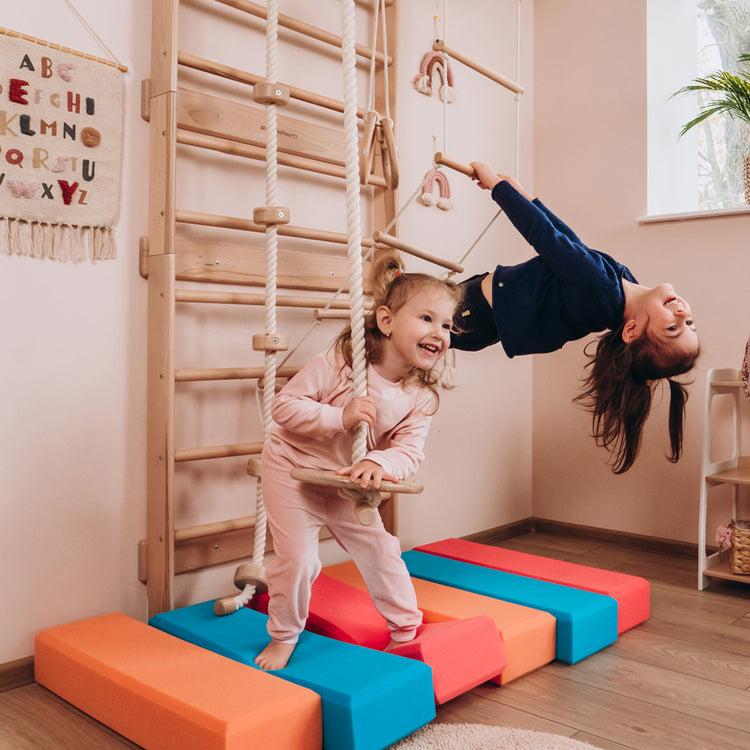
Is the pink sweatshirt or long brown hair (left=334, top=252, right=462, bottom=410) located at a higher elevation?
long brown hair (left=334, top=252, right=462, bottom=410)

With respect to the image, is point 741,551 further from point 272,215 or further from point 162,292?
point 162,292

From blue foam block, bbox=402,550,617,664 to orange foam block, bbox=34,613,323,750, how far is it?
2.69ft

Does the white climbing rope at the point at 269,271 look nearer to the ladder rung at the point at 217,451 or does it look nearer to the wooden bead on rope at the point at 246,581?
the wooden bead on rope at the point at 246,581

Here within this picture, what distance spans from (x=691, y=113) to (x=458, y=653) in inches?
106

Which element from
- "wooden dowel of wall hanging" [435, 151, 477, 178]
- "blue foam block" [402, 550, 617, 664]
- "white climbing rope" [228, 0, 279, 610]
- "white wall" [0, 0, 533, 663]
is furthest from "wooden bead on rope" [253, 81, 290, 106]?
"blue foam block" [402, 550, 617, 664]

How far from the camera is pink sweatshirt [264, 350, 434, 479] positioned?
1740 mm

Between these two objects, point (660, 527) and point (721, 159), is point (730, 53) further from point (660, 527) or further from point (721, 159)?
point (660, 527)

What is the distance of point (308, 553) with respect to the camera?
1.80m

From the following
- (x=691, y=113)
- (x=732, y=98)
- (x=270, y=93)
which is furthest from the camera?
(x=691, y=113)

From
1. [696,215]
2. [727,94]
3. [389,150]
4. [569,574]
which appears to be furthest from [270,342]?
[727,94]

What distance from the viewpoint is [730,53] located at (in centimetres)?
331

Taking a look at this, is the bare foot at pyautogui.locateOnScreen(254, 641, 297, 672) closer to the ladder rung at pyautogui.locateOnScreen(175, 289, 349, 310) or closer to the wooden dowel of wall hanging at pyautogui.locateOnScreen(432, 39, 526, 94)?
the ladder rung at pyautogui.locateOnScreen(175, 289, 349, 310)

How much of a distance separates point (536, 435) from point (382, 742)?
2.20 meters

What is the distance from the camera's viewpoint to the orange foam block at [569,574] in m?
2.31
